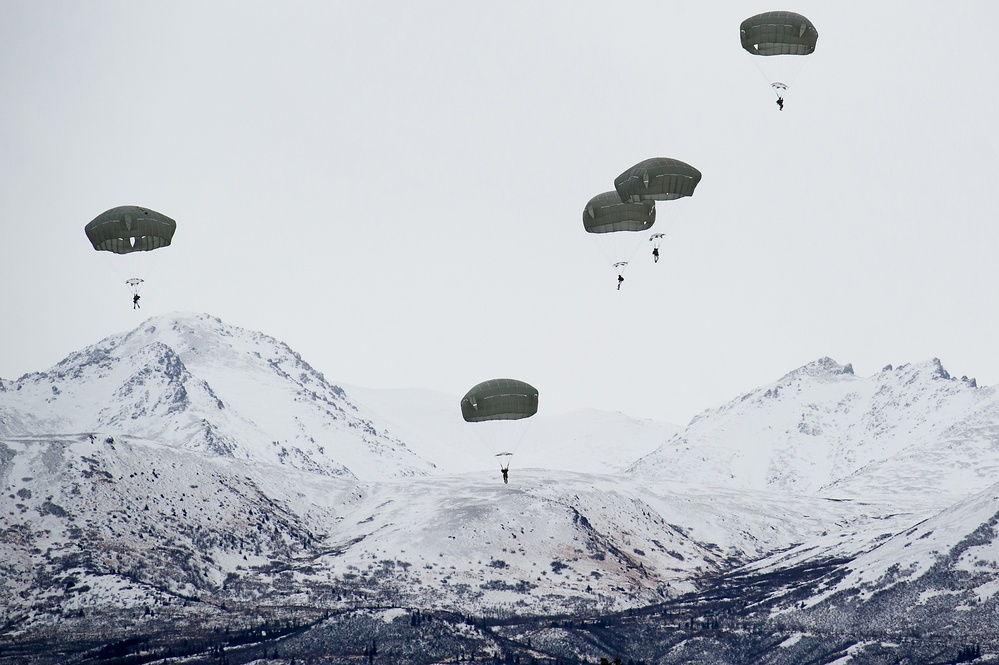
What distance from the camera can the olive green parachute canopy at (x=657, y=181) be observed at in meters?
168

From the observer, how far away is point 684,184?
17025 cm

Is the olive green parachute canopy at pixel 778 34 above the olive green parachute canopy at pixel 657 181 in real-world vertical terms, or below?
above

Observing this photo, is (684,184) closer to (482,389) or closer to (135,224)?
(482,389)

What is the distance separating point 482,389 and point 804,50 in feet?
188

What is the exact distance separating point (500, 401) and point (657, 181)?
33079 mm

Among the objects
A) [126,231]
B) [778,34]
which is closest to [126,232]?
[126,231]

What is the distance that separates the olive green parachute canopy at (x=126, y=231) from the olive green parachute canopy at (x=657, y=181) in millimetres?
57088

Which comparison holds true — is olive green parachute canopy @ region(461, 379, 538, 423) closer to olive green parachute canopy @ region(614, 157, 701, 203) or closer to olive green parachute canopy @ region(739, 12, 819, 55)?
olive green parachute canopy @ region(614, 157, 701, 203)

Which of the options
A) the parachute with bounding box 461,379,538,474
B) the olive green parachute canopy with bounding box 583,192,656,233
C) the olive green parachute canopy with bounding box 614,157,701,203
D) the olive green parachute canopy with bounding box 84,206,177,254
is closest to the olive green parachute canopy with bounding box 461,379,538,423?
the parachute with bounding box 461,379,538,474

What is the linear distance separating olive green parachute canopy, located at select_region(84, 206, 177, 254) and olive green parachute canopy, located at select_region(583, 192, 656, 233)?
2140 inches

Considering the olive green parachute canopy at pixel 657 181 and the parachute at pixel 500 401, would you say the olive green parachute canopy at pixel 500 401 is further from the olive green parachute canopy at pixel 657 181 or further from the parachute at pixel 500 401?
the olive green parachute canopy at pixel 657 181

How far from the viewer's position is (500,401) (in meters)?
171

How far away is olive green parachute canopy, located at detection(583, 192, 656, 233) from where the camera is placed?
177 meters

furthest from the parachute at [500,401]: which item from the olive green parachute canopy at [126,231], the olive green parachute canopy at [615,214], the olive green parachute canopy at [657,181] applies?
the olive green parachute canopy at [126,231]
